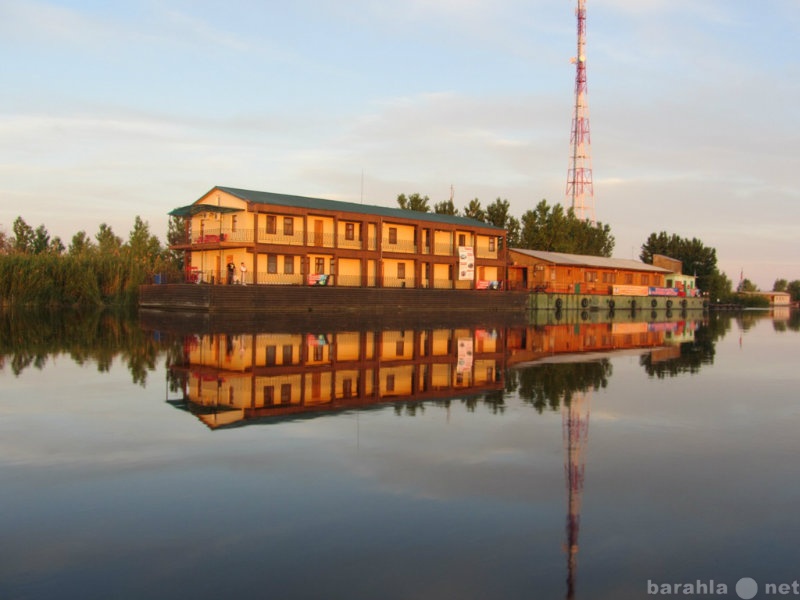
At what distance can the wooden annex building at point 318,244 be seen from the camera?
46312 millimetres

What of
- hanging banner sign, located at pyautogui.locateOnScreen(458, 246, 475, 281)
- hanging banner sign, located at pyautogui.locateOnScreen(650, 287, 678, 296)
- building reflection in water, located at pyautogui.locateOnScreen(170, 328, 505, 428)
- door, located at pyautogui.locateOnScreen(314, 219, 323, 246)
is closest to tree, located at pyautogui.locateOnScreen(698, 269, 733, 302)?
hanging banner sign, located at pyautogui.locateOnScreen(650, 287, 678, 296)

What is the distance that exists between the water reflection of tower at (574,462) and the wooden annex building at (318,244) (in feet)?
114

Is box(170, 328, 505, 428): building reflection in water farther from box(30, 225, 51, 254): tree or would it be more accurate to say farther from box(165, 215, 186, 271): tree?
box(30, 225, 51, 254): tree

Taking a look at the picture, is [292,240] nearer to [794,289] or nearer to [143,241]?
[143,241]

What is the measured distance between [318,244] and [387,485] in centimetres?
4228

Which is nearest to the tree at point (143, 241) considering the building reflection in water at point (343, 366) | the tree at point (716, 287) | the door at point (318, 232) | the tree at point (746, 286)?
the door at point (318, 232)

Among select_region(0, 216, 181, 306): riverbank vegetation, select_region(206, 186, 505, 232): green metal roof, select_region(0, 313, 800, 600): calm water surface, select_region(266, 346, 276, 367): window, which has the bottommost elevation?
select_region(0, 313, 800, 600): calm water surface

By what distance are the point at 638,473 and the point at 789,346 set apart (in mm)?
23413

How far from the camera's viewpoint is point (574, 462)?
805 cm

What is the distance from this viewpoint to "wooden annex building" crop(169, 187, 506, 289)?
152ft

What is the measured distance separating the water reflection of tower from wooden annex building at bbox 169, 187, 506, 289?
1366 inches

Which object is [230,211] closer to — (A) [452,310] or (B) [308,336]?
(A) [452,310]

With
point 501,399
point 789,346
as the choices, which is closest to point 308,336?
point 501,399

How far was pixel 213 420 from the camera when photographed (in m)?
10.2
